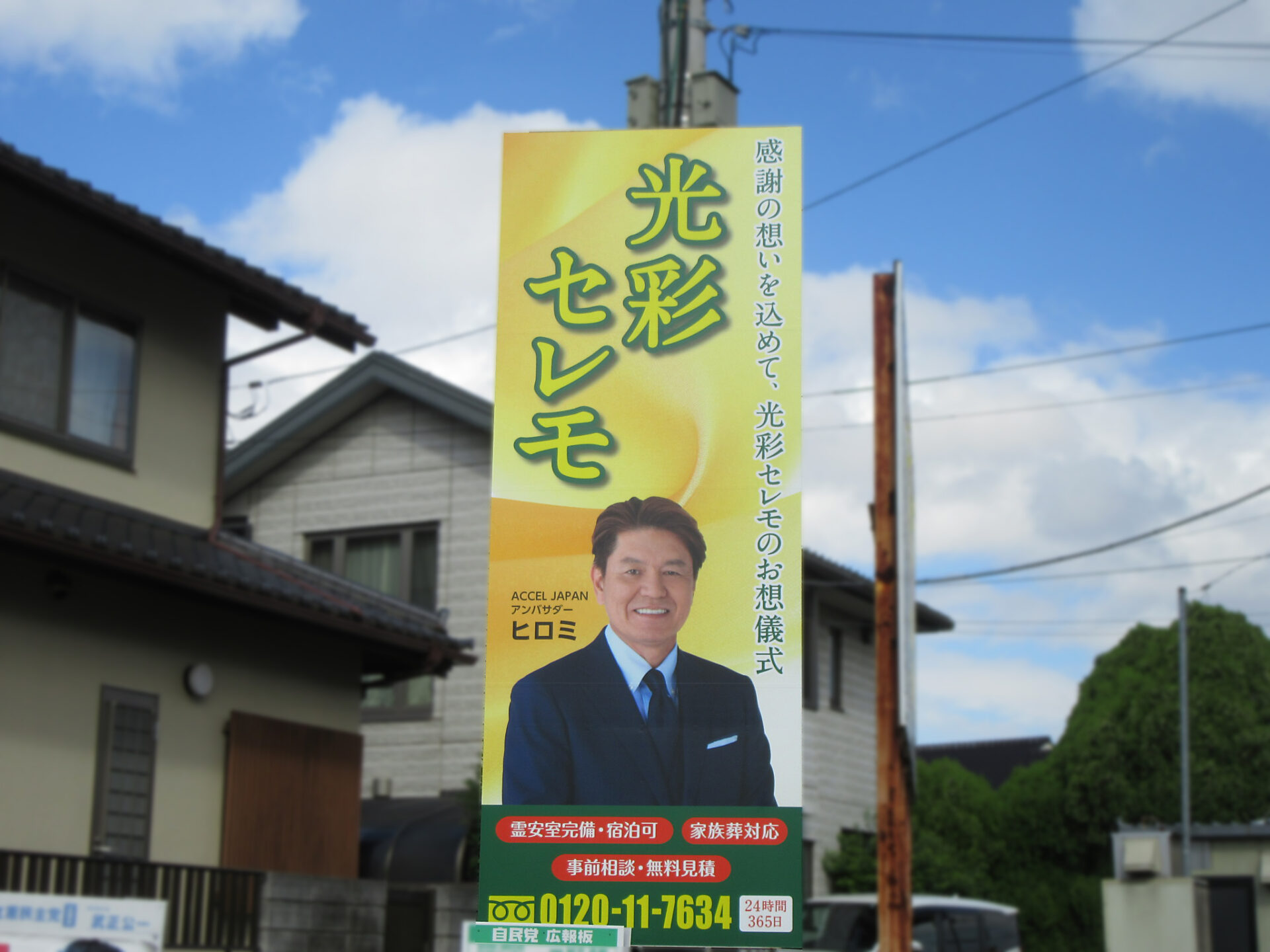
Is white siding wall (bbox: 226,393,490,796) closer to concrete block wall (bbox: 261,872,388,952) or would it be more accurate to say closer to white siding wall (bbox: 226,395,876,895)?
white siding wall (bbox: 226,395,876,895)

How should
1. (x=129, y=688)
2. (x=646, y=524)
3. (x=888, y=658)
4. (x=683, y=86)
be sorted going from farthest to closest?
(x=683, y=86), (x=129, y=688), (x=888, y=658), (x=646, y=524)

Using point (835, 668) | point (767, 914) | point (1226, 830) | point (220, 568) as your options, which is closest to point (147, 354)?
point (220, 568)

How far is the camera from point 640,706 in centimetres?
494

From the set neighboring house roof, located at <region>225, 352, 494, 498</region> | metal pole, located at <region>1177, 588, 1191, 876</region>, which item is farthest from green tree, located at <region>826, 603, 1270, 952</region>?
neighboring house roof, located at <region>225, 352, 494, 498</region>

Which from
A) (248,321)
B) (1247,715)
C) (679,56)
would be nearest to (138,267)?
(248,321)

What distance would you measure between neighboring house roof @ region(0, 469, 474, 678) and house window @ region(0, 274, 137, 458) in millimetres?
578

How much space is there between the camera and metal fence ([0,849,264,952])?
9391 millimetres

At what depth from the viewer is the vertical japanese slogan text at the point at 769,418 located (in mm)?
4941

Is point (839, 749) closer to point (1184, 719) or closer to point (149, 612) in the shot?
point (1184, 719)

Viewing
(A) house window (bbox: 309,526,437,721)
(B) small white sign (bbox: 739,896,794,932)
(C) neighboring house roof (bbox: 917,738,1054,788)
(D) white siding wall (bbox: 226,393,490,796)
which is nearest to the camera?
(B) small white sign (bbox: 739,896,794,932)

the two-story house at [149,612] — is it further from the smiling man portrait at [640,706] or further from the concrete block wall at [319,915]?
the smiling man portrait at [640,706]

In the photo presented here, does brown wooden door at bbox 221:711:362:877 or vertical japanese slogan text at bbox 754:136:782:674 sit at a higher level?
vertical japanese slogan text at bbox 754:136:782:674

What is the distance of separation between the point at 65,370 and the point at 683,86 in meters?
6.05

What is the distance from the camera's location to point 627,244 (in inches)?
206
